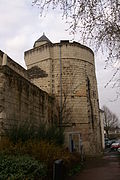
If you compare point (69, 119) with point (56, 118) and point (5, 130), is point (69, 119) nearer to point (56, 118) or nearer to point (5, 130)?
point (56, 118)

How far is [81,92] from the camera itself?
62.0 feet

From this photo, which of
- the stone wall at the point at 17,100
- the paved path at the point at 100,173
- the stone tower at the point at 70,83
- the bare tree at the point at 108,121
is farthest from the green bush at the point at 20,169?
the bare tree at the point at 108,121

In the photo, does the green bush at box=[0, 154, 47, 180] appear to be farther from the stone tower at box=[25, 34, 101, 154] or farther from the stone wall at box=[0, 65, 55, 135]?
the stone tower at box=[25, 34, 101, 154]

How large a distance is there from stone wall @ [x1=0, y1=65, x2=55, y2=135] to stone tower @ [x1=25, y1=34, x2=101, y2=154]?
12.3 ft

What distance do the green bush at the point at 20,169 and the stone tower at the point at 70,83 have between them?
11285 mm

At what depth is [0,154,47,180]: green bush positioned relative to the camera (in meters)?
5.65

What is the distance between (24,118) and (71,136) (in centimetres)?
693

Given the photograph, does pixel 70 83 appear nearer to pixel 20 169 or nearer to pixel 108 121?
pixel 20 169

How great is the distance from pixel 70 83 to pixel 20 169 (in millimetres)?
13272

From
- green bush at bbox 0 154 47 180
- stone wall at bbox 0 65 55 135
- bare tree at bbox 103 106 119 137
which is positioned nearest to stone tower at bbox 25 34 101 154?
stone wall at bbox 0 65 55 135

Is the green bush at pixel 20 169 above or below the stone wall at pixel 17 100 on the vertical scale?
below

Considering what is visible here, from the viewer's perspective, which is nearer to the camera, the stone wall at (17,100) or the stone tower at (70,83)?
the stone wall at (17,100)

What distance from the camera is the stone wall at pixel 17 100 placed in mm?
9570

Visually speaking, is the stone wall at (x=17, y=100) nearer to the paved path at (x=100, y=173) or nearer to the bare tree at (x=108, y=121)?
the paved path at (x=100, y=173)
